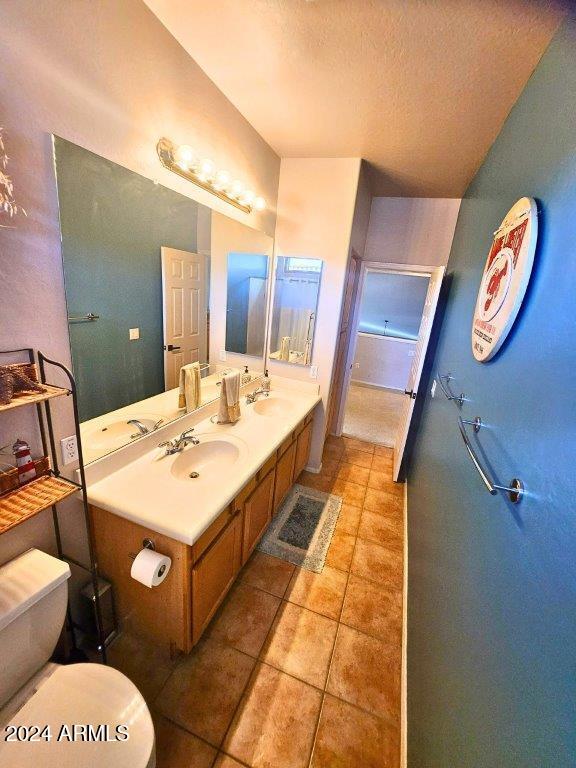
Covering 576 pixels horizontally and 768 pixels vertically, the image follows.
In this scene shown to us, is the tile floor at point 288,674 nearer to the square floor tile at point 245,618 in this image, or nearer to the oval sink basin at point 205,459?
the square floor tile at point 245,618

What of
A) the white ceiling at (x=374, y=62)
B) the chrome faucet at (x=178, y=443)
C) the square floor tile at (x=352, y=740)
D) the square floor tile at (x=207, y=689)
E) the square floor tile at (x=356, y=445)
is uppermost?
the white ceiling at (x=374, y=62)

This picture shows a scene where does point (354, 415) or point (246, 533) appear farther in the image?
point (354, 415)

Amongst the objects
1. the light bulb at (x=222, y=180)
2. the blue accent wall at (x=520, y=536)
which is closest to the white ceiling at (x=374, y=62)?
the blue accent wall at (x=520, y=536)

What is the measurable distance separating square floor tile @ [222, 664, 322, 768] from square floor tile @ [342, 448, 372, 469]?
2.08 m

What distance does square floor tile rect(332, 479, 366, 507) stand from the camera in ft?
8.85

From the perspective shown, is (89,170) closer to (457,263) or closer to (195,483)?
(195,483)

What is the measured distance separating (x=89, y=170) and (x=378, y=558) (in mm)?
2617

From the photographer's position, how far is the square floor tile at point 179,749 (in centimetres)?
115

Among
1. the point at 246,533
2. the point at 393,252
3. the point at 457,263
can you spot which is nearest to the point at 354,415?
the point at 393,252

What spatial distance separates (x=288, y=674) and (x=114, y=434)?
139 centimetres

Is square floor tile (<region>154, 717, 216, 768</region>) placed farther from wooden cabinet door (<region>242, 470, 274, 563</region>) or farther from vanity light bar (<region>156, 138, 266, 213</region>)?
vanity light bar (<region>156, 138, 266, 213</region>)

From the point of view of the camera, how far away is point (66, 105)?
3.21ft

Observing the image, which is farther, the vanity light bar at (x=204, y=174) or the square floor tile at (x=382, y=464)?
the square floor tile at (x=382, y=464)

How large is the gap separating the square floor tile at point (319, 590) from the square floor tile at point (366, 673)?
0.13 meters
